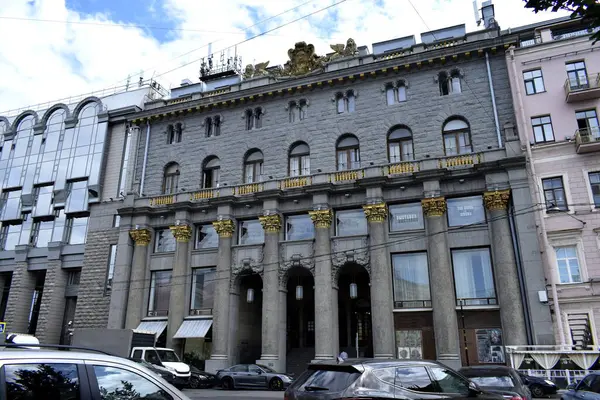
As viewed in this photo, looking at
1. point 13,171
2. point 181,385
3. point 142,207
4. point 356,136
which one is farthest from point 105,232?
point 356,136

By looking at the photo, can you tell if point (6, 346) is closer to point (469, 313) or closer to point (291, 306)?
point (469, 313)

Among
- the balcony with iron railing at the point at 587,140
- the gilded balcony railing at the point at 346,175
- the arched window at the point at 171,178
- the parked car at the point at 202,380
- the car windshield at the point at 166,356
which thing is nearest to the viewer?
the car windshield at the point at 166,356

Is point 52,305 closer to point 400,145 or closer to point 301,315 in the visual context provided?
point 301,315

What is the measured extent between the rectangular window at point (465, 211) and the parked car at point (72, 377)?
27.0 metres

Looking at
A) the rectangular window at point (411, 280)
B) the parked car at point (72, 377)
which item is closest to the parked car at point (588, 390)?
the parked car at point (72, 377)

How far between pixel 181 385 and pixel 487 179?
2150 centimetres

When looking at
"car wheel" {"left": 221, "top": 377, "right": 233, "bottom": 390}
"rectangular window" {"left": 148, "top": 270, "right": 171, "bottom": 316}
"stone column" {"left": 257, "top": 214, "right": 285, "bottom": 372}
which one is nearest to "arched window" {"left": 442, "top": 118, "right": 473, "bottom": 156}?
"stone column" {"left": 257, "top": 214, "right": 285, "bottom": 372}

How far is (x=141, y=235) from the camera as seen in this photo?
36.4m

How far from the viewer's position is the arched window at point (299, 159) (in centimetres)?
3572

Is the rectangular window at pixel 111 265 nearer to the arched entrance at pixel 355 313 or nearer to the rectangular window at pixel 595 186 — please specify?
the arched entrance at pixel 355 313

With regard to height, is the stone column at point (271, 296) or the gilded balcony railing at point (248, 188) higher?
the gilded balcony railing at point (248, 188)

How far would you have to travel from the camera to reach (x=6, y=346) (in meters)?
5.09

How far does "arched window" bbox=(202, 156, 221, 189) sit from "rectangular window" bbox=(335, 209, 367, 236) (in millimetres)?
11198

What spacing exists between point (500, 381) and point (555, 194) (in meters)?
19.9
